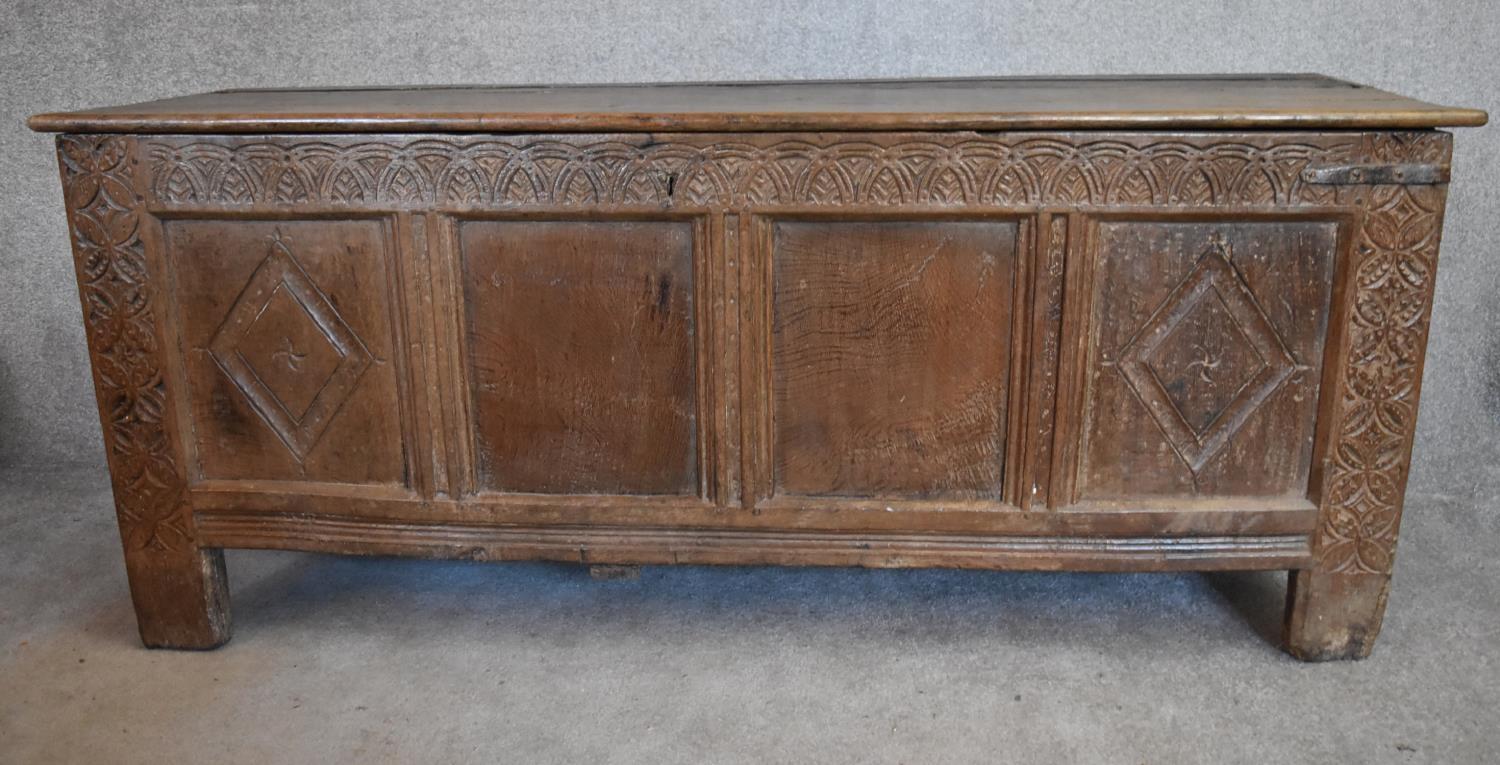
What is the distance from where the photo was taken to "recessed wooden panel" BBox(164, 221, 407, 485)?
6.58 ft

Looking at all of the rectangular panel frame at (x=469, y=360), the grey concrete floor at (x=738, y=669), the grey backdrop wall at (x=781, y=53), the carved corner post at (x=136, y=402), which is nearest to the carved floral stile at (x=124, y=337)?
the carved corner post at (x=136, y=402)

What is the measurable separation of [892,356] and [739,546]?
1.38 ft

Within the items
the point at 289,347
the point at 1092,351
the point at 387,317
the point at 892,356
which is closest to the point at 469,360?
the point at 387,317

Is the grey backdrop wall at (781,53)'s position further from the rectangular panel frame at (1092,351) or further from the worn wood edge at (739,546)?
the worn wood edge at (739,546)

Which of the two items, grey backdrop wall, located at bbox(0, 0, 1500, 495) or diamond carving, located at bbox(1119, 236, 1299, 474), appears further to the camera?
grey backdrop wall, located at bbox(0, 0, 1500, 495)

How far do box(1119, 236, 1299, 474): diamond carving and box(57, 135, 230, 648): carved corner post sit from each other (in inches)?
62.1

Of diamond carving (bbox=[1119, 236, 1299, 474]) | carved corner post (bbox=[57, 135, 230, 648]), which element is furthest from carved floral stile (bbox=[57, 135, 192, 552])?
diamond carving (bbox=[1119, 236, 1299, 474])

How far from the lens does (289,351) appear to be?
6.73 ft

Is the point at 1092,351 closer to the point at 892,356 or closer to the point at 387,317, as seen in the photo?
the point at 892,356

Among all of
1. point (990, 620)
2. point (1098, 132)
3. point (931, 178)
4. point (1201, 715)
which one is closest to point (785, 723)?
point (990, 620)

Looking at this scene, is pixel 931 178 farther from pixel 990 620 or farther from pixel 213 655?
pixel 213 655

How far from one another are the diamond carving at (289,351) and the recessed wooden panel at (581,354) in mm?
221

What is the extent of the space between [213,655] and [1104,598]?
1631mm

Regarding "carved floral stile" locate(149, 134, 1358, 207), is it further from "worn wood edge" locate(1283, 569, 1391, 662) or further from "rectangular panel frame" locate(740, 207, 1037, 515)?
"worn wood edge" locate(1283, 569, 1391, 662)
